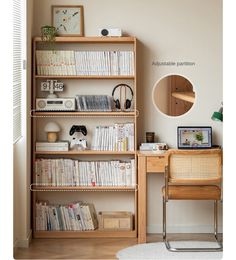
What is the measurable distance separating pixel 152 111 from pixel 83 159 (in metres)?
0.78

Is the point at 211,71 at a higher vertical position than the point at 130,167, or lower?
higher

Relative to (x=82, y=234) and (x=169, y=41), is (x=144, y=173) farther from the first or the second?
(x=169, y=41)

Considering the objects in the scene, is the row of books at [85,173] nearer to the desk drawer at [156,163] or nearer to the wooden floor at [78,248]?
the desk drawer at [156,163]

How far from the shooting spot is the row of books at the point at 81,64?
6.25 metres

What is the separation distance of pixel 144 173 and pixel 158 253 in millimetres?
741

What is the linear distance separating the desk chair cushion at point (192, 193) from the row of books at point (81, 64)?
3.93 feet

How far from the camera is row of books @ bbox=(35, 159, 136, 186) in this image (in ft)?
20.6

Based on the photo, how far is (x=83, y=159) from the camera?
254 inches

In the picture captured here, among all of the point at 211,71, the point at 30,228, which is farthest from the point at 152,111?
the point at 30,228

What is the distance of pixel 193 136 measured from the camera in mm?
6328

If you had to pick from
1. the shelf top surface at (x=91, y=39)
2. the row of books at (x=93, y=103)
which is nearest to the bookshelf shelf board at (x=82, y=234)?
the row of books at (x=93, y=103)

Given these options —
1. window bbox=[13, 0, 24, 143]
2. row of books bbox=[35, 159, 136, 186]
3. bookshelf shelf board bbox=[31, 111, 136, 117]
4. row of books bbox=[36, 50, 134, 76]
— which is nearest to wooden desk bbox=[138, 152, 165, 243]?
row of books bbox=[35, 159, 136, 186]
